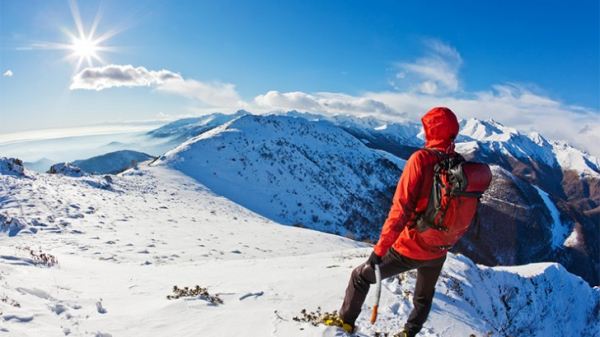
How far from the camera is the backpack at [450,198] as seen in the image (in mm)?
3562

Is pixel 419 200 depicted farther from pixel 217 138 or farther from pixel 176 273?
pixel 217 138

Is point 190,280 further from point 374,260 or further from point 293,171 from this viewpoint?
point 293,171

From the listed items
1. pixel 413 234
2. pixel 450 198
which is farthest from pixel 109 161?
pixel 450 198

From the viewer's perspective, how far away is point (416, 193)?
3.89 meters

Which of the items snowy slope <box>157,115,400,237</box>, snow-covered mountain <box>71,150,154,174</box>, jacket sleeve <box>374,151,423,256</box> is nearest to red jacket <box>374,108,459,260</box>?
jacket sleeve <box>374,151,423,256</box>

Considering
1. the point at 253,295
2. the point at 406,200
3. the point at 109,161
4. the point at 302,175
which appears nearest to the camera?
the point at 406,200

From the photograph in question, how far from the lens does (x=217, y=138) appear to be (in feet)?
169

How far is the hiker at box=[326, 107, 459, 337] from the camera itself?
3.88 metres

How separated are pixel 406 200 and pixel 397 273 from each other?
3.89 feet

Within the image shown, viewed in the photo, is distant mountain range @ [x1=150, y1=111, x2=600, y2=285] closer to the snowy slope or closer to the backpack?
the snowy slope

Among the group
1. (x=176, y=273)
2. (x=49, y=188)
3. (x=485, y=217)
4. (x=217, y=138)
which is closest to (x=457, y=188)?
(x=176, y=273)

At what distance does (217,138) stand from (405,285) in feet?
158

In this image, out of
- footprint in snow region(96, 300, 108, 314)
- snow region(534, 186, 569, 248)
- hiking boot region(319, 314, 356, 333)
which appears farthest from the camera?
snow region(534, 186, 569, 248)

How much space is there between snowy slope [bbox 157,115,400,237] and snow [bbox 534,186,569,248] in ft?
339
